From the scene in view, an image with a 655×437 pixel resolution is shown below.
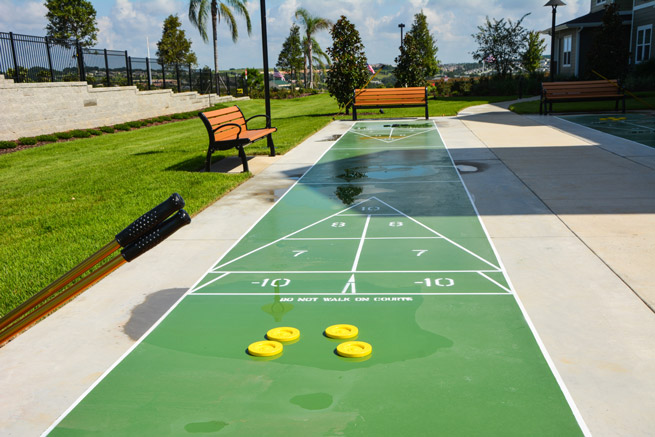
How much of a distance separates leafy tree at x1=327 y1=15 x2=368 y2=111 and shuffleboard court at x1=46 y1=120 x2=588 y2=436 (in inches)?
624

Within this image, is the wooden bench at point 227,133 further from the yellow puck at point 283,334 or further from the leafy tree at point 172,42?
the leafy tree at point 172,42

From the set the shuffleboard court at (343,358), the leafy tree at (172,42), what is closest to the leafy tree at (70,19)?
the leafy tree at (172,42)

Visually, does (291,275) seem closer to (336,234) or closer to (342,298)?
(342,298)

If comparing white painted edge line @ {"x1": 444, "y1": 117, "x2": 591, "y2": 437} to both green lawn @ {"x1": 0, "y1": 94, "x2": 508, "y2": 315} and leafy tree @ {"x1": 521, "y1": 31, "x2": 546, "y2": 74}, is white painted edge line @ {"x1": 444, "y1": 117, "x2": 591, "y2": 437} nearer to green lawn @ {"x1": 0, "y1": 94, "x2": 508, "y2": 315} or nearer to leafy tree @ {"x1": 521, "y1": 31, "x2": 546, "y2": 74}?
green lawn @ {"x1": 0, "y1": 94, "x2": 508, "y2": 315}

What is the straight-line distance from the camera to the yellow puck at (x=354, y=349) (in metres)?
3.81

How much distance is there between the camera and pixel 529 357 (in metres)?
3.74

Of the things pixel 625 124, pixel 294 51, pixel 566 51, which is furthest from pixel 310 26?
pixel 625 124

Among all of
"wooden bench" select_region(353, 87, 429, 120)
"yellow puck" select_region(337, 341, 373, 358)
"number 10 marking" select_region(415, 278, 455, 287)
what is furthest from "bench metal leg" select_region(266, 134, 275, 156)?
"yellow puck" select_region(337, 341, 373, 358)

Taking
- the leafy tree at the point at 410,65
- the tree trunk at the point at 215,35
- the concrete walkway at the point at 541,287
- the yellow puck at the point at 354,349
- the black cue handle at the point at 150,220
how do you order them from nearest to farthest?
the black cue handle at the point at 150,220 → the concrete walkway at the point at 541,287 → the yellow puck at the point at 354,349 → the leafy tree at the point at 410,65 → the tree trunk at the point at 215,35

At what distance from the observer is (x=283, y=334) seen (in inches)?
163

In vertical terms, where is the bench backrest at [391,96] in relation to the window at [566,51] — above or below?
below

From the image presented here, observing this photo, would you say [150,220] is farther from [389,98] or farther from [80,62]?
[80,62]

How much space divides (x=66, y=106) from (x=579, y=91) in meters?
17.0

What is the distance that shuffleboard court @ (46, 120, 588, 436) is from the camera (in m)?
3.16
